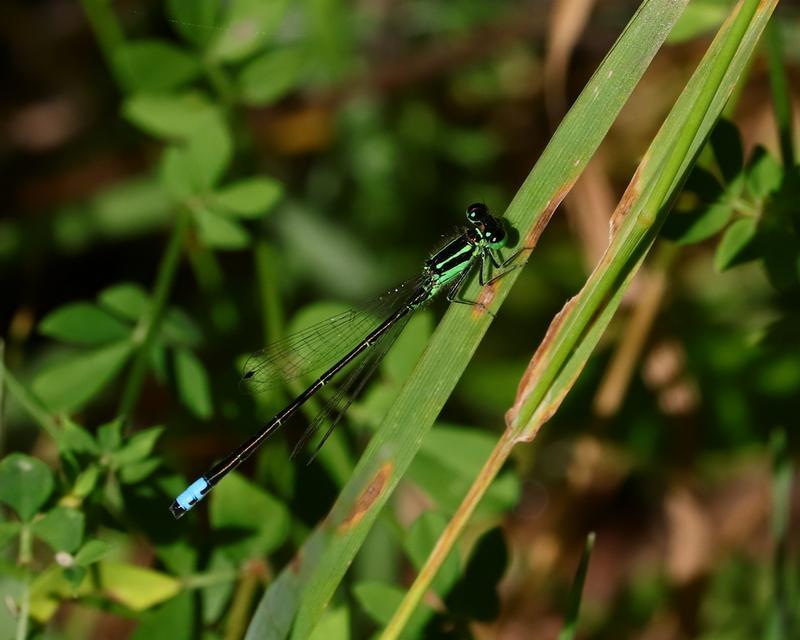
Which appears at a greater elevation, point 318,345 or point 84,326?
point 84,326

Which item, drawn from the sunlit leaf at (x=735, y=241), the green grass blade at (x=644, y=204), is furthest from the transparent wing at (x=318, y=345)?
the sunlit leaf at (x=735, y=241)

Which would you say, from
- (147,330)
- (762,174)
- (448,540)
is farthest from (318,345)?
(762,174)

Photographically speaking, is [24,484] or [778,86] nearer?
[24,484]

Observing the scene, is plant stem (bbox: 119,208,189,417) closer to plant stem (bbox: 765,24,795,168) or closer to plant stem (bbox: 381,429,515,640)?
plant stem (bbox: 381,429,515,640)

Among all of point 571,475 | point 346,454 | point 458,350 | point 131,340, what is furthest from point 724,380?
point 131,340

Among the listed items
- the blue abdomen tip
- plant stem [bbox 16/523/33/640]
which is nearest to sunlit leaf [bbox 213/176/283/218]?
the blue abdomen tip

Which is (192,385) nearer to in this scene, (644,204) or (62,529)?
(62,529)

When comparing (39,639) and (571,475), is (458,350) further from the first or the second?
(571,475)
